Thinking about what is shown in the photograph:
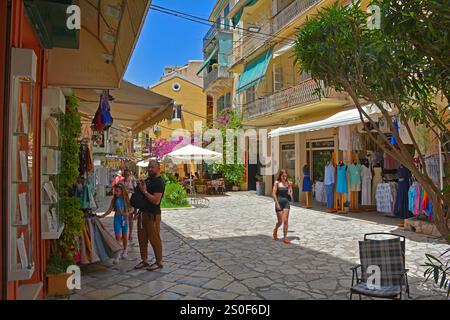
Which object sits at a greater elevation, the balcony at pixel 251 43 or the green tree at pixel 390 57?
the balcony at pixel 251 43

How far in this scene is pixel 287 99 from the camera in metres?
17.2

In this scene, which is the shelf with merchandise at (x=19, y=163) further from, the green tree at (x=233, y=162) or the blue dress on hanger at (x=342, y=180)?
the green tree at (x=233, y=162)

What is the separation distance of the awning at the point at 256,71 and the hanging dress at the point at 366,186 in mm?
7974

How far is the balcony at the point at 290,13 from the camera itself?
16344 millimetres

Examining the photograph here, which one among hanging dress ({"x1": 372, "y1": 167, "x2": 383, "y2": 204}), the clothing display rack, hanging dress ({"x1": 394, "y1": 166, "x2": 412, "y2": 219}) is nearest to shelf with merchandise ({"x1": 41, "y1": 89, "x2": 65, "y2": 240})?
the clothing display rack

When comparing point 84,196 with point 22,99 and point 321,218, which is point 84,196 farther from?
point 321,218

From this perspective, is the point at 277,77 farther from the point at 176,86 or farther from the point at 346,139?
the point at 176,86

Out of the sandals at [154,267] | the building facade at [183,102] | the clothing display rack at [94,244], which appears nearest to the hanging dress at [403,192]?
the sandals at [154,267]

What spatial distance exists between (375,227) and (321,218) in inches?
86.8

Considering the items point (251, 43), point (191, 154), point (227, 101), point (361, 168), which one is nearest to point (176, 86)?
point (227, 101)

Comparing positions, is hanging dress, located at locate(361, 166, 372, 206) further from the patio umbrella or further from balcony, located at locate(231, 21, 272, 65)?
balcony, located at locate(231, 21, 272, 65)

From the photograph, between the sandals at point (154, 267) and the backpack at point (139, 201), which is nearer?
the backpack at point (139, 201)

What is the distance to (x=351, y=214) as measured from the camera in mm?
13172
